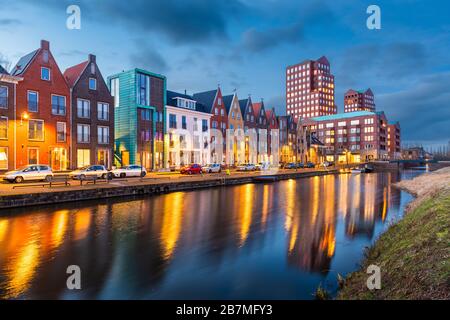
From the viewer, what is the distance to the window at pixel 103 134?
1768 inches

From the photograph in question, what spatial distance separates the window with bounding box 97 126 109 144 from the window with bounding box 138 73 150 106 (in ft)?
25.9

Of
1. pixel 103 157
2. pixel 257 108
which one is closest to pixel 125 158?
pixel 103 157

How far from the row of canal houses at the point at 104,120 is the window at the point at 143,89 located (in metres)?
0.18

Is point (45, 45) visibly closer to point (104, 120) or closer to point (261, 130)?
point (104, 120)

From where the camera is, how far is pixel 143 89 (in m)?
50.6

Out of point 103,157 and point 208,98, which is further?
point 208,98

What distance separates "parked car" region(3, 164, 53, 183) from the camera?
2820 cm

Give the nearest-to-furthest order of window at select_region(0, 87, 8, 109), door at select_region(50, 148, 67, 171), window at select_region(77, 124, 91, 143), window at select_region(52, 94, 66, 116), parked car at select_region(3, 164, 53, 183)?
parked car at select_region(3, 164, 53, 183) → window at select_region(0, 87, 8, 109) → door at select_region(50, 148, 67, 171) → window at select_region(52, 94, 66, 116) → window at select_region(77, 124, 91, 143)

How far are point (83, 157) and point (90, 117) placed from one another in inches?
248

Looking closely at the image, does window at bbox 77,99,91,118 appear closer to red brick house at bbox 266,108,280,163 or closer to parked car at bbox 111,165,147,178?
→ parked car at bbox 111,165,147,178

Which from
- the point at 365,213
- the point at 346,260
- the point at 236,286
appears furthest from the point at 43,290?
the point at 365,213

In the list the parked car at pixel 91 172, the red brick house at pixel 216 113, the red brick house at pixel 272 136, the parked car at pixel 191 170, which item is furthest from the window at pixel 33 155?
the red brick house at pixel 272 136

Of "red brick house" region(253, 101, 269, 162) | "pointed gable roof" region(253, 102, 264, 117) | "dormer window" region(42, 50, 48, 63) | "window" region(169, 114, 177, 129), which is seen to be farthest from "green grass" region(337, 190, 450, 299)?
"pointed gable roof" region(253, 102, 264, 117)

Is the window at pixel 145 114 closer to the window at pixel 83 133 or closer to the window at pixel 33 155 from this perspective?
the window at pixel 83 133
